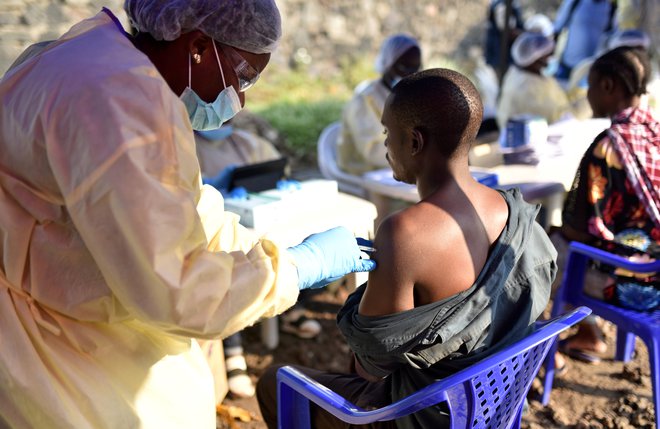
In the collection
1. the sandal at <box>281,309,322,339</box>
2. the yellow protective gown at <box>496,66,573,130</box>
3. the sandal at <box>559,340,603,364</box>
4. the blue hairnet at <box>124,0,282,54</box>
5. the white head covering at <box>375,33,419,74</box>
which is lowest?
the sandal at <box>559,340,603,364</box>

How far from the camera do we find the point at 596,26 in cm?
793

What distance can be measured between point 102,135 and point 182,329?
0.39 metres

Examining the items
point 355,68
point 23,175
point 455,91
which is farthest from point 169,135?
point 355,68

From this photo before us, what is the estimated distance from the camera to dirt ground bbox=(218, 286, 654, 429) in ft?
9.29

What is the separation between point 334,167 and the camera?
455 centimetres

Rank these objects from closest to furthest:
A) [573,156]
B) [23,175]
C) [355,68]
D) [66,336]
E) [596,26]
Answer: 1. [23,175]
2. [66,336]
3. [573,156]
4. [596,26]
5. [355,68]

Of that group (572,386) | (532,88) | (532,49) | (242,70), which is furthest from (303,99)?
(242,70)

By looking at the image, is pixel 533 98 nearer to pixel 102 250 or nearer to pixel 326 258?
pixel 326 258

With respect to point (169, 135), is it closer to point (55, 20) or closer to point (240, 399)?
point (240, 399)

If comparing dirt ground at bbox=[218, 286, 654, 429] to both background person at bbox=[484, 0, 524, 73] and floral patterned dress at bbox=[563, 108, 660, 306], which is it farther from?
background person at bbox=[484, 0, 524, 73]

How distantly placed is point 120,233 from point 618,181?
7.19 ft

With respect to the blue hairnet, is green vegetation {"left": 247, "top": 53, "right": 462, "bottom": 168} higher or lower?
lower

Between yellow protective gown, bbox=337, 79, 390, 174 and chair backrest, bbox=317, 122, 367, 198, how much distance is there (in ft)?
0.28

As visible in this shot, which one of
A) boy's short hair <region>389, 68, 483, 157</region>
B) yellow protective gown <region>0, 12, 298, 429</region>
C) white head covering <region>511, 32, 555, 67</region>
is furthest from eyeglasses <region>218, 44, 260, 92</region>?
white head covering <region>511, 32, 555, 67</region>
